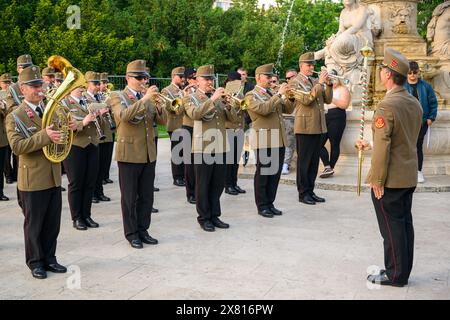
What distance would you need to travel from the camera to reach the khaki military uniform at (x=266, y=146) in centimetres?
833

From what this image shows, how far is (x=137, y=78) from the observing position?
692 centimetres

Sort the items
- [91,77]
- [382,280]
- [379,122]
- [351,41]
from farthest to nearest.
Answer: [351,41]
[91,77]
[382,280]
[379,122]

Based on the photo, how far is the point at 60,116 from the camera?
589 centimetres

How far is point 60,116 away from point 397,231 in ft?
11.3

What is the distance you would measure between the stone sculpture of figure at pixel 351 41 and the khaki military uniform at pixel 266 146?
383 cm

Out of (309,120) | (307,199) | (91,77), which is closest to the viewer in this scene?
(91,77)

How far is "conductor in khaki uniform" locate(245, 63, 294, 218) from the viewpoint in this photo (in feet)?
27.3

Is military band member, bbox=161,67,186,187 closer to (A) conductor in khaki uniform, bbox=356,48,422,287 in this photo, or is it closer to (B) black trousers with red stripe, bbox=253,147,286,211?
(B) black trousers with red stripe, bbox=253,147,286,211

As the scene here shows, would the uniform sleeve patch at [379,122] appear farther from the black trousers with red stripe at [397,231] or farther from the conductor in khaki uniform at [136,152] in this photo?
the conductor in khaki uniform at [136,152]

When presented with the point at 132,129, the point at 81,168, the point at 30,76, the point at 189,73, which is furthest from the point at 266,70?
the point at 30,76

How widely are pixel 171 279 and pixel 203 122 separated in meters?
2.61

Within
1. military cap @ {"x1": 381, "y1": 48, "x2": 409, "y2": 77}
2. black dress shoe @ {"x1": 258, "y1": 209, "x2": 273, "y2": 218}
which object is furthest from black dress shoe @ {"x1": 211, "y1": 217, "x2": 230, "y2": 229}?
military cap @ {"x1": 381, "y1": 48, "x2": 409, "y2": 77}

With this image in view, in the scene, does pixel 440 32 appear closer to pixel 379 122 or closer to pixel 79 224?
pixel 379 122

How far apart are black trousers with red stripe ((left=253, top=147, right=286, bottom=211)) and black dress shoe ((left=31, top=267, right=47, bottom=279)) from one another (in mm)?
3517
